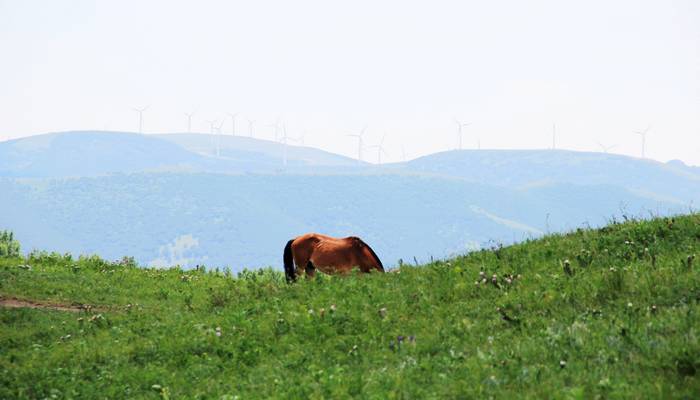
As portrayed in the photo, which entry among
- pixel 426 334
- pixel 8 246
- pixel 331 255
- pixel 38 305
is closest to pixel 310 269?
pixel 331 255

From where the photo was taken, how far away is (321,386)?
11828 mm

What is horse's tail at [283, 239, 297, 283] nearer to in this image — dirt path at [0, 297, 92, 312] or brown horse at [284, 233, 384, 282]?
brown horse at [284, 233, 384, 282]

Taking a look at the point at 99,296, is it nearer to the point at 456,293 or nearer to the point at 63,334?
the point at 63,334

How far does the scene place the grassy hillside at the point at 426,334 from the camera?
35.2 ft

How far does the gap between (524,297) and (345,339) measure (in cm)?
329

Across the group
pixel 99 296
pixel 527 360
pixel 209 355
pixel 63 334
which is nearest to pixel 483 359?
pixel 527 360

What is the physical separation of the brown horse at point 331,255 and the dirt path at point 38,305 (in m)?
5.98

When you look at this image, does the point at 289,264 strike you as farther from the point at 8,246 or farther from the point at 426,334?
the point at 8,246

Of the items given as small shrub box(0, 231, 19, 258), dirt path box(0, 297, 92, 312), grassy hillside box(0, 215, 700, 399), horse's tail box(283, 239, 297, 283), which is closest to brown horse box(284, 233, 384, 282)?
horse's tail box(283, 239, 297, 283)

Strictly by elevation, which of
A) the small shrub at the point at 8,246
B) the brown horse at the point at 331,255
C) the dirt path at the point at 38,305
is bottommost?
the small shrub at the point at 8,246

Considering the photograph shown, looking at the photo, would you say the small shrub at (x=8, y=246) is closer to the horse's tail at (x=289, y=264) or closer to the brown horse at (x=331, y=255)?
the horse's tail at (x=289, y=264)

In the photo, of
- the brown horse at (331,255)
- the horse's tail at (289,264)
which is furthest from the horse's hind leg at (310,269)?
the horse's tail at (289,264)

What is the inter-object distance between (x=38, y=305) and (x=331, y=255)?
26.5 feet

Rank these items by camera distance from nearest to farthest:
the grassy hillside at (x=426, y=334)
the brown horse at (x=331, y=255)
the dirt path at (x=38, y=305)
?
the grassy hillside at (x=426, y=334) < the dirt path at (x=38, y=305) < the brown horse at (x=331, y=255)
